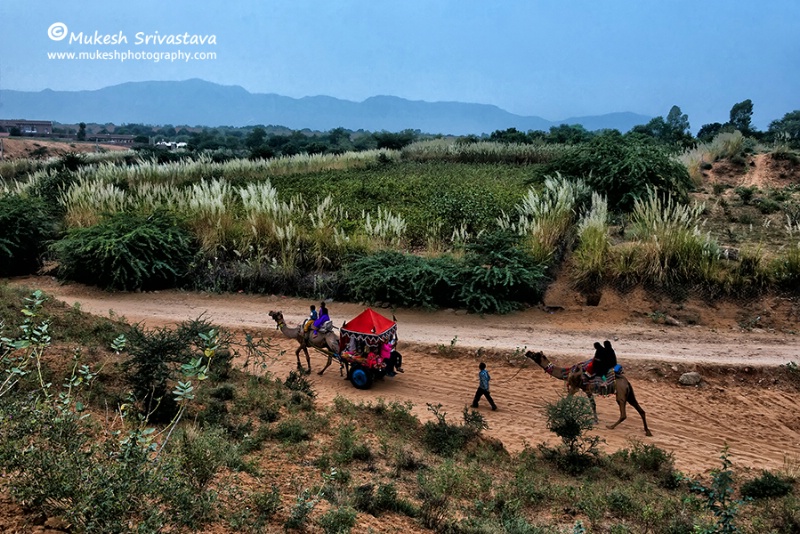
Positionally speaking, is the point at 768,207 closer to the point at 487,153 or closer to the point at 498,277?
the point at 498,277

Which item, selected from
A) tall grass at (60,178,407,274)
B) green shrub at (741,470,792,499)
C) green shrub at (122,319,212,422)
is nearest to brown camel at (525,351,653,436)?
green shrub at (741,470,792,499)

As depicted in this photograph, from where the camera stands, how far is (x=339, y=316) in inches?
473

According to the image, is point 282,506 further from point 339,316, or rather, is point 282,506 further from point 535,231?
point 535,231

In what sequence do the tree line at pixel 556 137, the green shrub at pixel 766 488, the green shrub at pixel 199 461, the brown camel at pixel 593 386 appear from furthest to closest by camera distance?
the tree line at pixel 556 137, the brown camel at pixel 593 386, the green shrub at pixel 766 488, the green shrub at pixel 199 461

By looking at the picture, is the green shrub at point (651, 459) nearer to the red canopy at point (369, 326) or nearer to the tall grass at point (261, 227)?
the red canopy at point (369, 326)

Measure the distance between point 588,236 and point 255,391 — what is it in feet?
28.3

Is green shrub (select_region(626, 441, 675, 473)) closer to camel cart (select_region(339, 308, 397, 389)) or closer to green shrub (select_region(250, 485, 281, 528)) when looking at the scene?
camel cart (select_region(339, 308, 397, 389))

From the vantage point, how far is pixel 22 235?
607 inches

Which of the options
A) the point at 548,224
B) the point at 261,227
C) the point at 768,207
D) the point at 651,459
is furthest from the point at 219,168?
the point at 651,459

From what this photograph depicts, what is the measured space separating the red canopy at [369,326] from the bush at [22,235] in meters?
11.2

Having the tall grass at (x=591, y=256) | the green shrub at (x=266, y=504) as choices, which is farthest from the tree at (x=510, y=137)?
the green shrub at (x=266, y=504)

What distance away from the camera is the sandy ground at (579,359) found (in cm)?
770

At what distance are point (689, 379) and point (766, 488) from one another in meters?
3.29

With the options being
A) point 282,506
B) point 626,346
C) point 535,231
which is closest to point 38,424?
point 282,506
